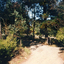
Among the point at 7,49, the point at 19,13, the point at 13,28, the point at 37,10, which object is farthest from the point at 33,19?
the point at 7,49

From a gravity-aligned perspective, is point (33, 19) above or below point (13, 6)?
below

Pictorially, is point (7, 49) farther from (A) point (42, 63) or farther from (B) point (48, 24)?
(B) point (48, 24)

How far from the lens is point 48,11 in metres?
17.6

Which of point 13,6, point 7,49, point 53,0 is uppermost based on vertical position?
point 53,0

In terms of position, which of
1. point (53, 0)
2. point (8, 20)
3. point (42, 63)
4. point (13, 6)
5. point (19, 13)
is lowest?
point (42, 63)

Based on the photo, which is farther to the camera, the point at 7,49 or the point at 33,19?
the point at 33,19

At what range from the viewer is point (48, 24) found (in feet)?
56.4

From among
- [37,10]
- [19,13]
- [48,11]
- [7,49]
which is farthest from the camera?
[37,10]

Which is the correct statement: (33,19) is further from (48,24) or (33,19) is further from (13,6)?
(13,6)

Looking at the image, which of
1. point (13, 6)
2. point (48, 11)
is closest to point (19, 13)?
point (13, 6)

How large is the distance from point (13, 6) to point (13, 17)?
1936mm

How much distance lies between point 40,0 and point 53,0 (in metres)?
2.78

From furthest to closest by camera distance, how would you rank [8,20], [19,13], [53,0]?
[53,0] → [19,13] → [8,20]

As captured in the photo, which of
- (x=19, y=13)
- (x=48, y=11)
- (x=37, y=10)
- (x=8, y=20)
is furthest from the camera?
(x=37, y=10)
